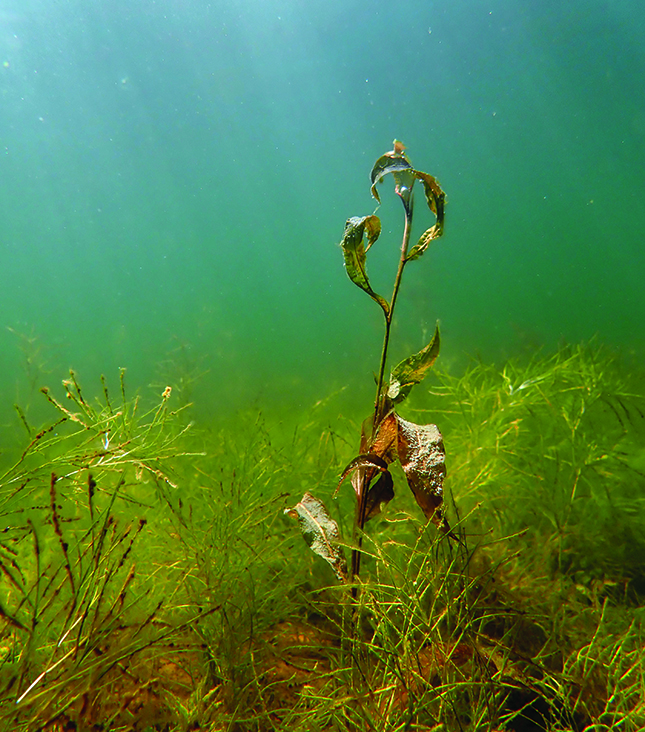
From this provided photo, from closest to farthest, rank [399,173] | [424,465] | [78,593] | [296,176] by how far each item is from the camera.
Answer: [78,593], [424,465], [399,173], [296,176]

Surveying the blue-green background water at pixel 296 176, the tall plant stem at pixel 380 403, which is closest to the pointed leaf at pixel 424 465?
the tall plant stem at pixel 380 403

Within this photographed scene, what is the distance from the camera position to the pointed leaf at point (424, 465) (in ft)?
3.44

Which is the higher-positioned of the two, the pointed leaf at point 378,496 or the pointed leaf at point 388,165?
the pointed leaf at point 388,165

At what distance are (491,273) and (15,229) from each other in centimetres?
3948

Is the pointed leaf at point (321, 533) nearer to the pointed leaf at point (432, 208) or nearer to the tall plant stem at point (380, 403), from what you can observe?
the tall plant stem at point (380, 403)

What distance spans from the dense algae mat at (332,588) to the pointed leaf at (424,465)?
231mm

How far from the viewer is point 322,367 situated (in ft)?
45.8

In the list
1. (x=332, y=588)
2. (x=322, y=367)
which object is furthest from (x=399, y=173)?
(x=322, y=367)

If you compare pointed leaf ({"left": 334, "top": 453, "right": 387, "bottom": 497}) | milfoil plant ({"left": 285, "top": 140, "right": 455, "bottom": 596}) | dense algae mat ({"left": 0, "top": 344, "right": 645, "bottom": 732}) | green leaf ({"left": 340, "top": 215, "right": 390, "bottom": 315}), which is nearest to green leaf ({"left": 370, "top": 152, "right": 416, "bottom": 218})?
milfoil plant ({"left": 285, "top": 140, "right": 455, "bottom": 596})

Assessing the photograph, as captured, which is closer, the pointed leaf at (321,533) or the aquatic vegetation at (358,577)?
the aquatic vegetation at (358,577)

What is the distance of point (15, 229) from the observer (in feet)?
115

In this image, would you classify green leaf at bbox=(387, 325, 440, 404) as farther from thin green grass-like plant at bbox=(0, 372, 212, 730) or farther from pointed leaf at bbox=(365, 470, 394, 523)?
thin green grass-like plant at bbox=(0, 372, 212, 730)

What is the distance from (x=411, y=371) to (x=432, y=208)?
1.80ft

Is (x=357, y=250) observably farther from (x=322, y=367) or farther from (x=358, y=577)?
(x=322, y=367)
